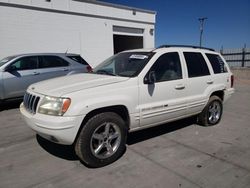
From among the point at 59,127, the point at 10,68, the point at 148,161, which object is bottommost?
the point at 148,161

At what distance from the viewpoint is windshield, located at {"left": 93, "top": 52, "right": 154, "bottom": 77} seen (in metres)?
3.89

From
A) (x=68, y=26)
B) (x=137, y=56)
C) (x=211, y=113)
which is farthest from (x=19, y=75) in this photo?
(x=68, y=26)

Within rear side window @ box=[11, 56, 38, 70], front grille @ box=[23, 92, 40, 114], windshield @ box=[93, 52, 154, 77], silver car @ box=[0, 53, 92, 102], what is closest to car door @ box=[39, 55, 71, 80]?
silver car @ box=[0, 53, 92, 102]

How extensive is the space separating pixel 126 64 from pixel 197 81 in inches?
62.3

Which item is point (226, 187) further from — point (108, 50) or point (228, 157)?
point (108, 50)

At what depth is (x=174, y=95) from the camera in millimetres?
4203

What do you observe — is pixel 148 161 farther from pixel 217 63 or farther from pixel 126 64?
pixel 217 63

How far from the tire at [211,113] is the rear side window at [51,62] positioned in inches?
199

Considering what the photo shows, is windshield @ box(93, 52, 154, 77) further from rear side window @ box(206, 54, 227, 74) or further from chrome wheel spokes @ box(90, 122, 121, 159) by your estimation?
rear side window @ box(206, 54, 227, 74)

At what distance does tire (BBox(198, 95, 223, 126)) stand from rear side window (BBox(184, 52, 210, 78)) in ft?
2.34

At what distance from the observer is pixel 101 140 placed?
340 centimetres

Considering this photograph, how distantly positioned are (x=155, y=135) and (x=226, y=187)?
196 cm

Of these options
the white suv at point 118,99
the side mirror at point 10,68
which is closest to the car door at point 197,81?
the white suv at point 118,99

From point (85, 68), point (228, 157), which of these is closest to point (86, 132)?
point (228, 157)
